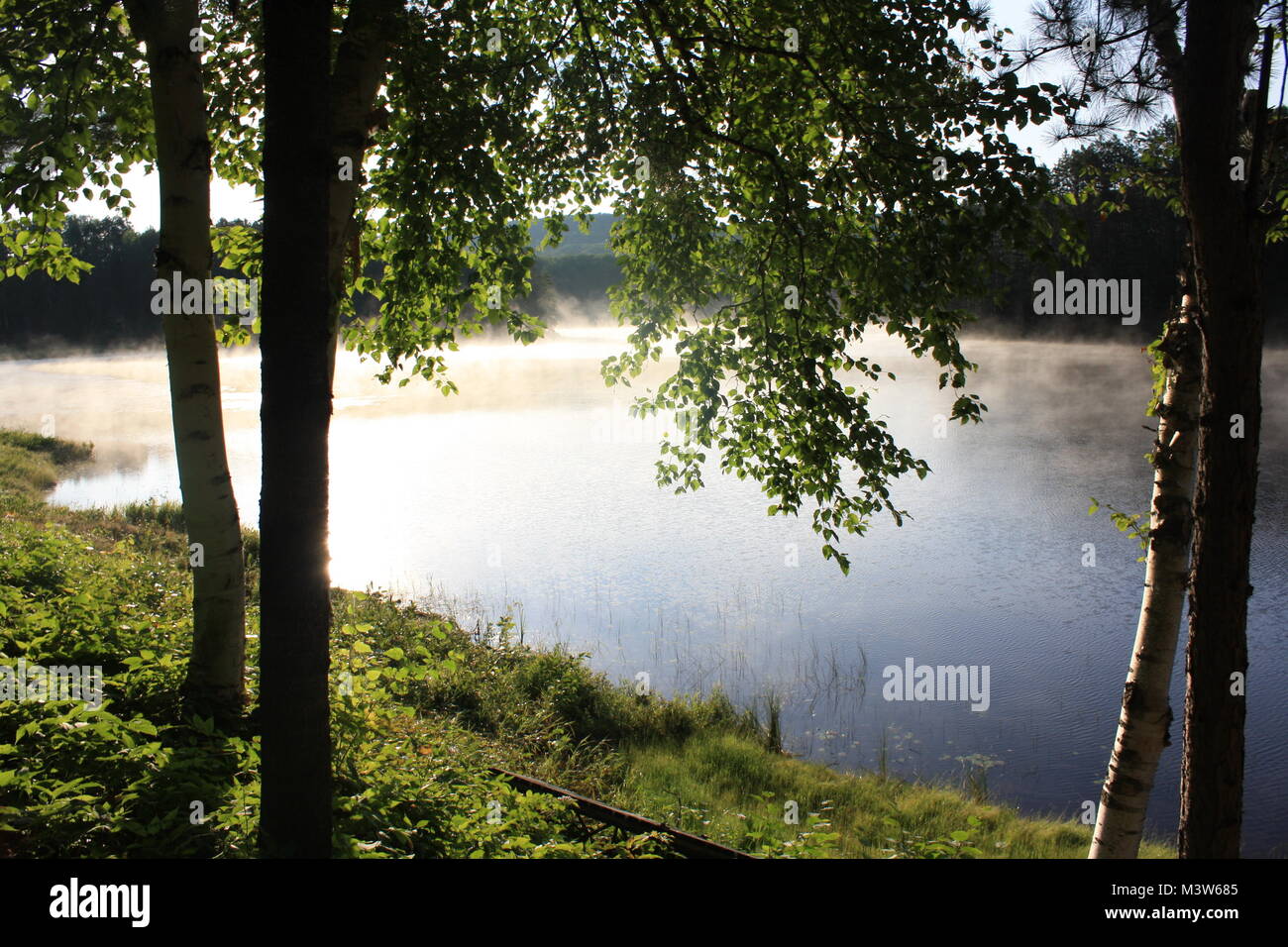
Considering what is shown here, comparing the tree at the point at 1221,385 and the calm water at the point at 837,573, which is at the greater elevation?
the tree at the point at 1221,385

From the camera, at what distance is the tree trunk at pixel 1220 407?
430cm

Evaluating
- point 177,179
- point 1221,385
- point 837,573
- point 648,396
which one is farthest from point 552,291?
point 1221,385

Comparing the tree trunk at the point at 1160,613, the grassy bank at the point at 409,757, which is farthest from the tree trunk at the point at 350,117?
the tree trunk at the point at 1160,613

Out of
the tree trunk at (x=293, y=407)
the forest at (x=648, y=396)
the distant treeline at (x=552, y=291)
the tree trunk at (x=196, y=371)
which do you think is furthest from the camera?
the distant treeline at (x=552, y=291)

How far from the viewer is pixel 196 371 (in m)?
5.99

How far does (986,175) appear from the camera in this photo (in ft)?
16.6

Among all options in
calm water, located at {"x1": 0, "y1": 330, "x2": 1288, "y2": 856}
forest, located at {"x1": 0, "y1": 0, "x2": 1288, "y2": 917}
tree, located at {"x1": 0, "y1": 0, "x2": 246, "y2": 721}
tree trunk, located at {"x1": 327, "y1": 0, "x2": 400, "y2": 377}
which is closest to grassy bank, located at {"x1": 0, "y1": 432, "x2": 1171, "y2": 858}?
forest, located at {"x1": 0, "y1": 0, "x2": 1288, "y2": 917}

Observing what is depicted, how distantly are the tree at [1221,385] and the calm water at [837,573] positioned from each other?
5.32 metres

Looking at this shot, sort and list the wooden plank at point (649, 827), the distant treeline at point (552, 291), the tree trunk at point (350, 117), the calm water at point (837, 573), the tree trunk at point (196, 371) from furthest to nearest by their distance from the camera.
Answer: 1. the distant treeline at point (552, 291)
2. the calm water at point (837, 573)
3. the tree trunk at point (196, 371)
4. the wooden plank at point (649, 827)
5. the tree trunk at point (350, 117)

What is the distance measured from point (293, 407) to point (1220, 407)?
4331 mm

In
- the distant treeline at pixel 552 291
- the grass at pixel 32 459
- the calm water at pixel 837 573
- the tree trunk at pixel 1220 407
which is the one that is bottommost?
the calm water at pixel 837 573

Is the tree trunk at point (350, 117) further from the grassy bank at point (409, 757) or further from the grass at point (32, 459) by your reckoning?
the grass at point (32, 459)
